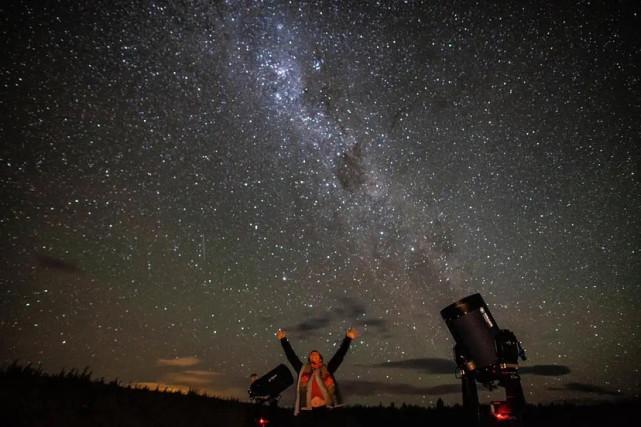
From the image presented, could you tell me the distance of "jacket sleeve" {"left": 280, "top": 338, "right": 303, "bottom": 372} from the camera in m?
7.80

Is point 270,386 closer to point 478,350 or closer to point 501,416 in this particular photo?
point 478,350

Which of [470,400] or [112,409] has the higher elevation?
[112,409]

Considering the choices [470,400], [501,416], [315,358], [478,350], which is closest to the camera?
[501,416]

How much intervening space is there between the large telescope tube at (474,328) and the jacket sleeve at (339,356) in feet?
6.30

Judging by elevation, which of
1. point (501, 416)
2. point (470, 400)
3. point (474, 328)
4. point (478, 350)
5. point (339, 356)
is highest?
point (339, 356)

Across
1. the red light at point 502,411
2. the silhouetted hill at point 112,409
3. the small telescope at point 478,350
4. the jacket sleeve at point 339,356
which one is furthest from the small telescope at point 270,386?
→ the red light at point 502,411

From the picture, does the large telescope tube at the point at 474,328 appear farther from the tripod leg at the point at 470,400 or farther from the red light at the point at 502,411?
the red light at the point at 502,411

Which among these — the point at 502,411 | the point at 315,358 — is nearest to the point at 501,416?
the point at 502,411

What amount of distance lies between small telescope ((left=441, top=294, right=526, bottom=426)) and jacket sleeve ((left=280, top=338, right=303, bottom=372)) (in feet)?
8.95

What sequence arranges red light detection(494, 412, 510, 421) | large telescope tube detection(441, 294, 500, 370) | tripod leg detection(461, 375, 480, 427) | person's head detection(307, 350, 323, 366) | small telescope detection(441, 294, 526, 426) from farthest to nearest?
1. person's head detection(307, 350, 323, 366)
2. large telescope tube detection(441, 294, 500, 370)
3. tripod leg detection(461, 375, 480, 427)
4. small telescope detection(441, 294, 526, 426)
5. red light detection(494, 412, 510, 421)

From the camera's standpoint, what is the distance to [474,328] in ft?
21.1

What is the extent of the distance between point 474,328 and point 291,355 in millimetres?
3228

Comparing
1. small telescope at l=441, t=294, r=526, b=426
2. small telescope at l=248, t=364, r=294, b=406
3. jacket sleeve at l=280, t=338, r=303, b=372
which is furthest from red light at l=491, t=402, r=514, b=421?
small telescope at l=248, t=364, r=294, b=406

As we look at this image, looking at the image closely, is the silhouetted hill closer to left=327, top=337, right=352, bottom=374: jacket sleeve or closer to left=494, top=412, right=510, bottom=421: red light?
left=327, top=337, right=352, bottom=374: jacket sleeve
